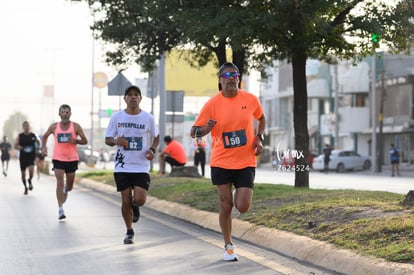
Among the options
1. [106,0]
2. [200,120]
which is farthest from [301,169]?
[200,120]

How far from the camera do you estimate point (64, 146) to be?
53.5ft

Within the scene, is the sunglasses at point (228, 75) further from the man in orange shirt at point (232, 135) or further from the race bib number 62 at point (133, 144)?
the race bib number 62 at point (133, 144)

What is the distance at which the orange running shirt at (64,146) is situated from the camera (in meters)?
16.2

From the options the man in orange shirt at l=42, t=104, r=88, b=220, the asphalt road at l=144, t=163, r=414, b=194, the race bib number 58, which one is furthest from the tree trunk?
the race bib number 58

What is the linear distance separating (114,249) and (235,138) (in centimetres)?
223

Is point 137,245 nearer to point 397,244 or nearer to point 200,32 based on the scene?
point 397,244

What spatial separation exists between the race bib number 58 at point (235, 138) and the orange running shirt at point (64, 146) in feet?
21.4

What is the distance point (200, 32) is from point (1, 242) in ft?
24.1

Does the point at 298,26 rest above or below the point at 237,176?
above

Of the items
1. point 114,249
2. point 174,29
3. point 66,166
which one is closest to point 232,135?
point 114,249

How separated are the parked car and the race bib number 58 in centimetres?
4832

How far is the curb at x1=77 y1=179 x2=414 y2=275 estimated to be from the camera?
862cm

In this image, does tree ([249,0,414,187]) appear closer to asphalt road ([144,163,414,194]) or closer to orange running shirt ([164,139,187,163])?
asphalt road ([144,163,414,194])

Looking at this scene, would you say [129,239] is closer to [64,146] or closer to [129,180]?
[129,180]
